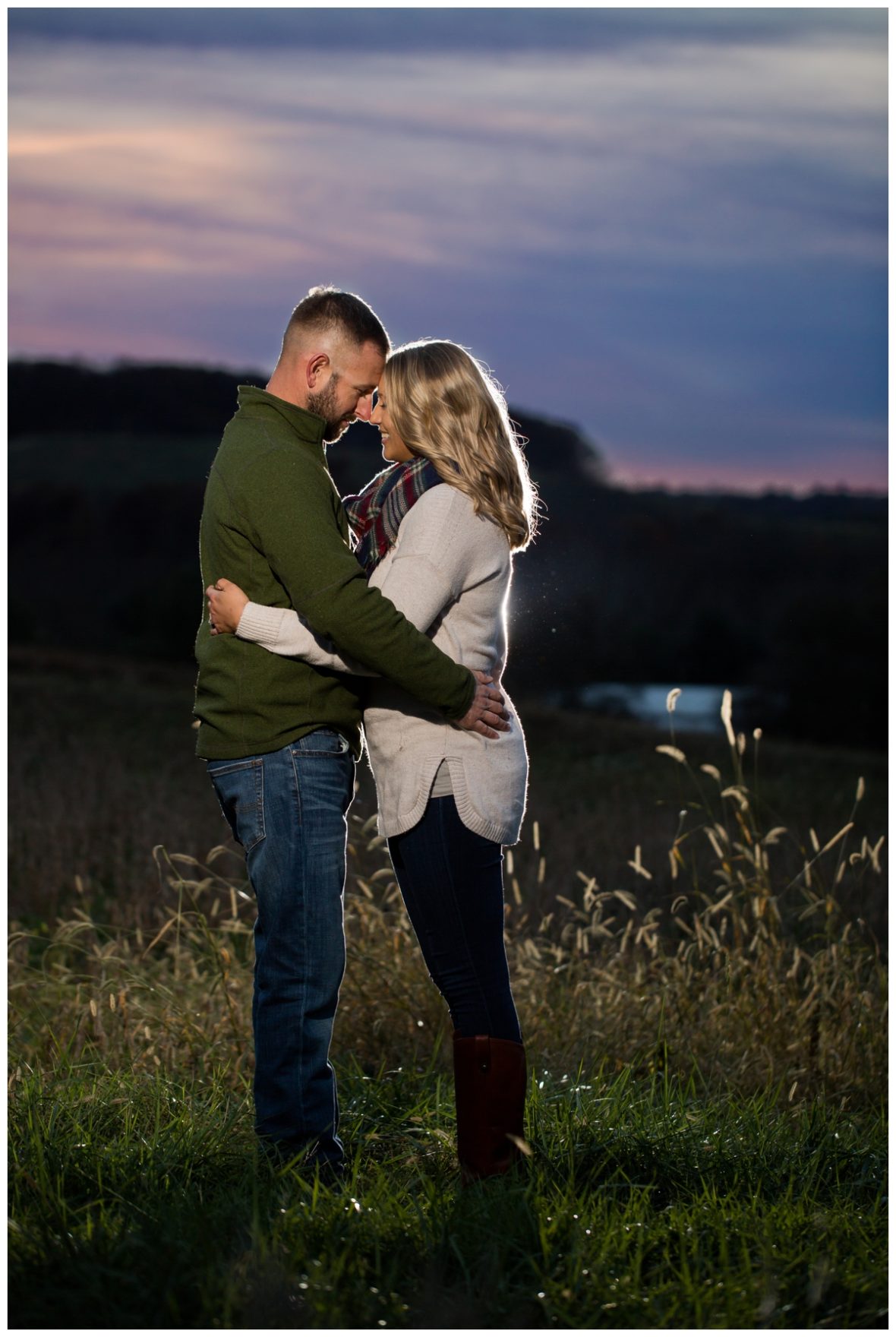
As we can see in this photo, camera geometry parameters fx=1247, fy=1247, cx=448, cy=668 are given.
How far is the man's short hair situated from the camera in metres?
3.26

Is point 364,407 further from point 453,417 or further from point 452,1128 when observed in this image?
point 452,1128

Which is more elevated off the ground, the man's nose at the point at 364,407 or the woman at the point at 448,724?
the man's nose at the point at 364,407

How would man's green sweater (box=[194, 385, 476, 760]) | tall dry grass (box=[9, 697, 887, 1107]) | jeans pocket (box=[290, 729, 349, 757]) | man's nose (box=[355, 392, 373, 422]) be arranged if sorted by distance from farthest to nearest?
1. tall dry grass (box=[9, 697, 887, 1107])
2. man's nose (box=[355, 392, 373, 422])
3. jeans pocket (box=[290, 729, 349, 757])
4. man's green sweater (box=[194, 385, 476, 760])

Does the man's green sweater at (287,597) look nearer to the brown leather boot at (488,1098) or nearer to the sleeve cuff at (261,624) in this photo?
the sleeve cuff at (261,624)

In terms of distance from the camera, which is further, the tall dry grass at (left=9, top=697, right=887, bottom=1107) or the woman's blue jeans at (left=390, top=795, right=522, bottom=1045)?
the tall dry grass at (left=9, top=697, right=887, bottom=1107)

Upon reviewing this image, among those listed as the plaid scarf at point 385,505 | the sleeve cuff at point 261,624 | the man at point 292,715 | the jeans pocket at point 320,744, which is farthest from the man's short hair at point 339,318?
the jeans pocket at point 320,744

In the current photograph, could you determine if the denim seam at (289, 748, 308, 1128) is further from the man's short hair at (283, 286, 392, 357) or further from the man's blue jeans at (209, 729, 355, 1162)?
the man's short hair at (283, 286, 392, 357)

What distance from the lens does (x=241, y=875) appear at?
7.40 metres

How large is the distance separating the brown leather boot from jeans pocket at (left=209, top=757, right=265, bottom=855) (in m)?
0.75

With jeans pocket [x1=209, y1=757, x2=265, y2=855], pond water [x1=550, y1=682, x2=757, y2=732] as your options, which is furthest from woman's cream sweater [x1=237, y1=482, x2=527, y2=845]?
pond water [x1=550, y1=682, x2=757, y2=732]

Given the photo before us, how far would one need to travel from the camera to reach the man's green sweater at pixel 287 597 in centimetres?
298

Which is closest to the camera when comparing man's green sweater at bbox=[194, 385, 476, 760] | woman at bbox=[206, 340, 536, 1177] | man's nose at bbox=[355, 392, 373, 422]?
man's green sweater at bbox=[194, 385, 476, 760]

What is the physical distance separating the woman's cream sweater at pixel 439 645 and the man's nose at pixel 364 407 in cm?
36

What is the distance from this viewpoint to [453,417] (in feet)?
10.2
